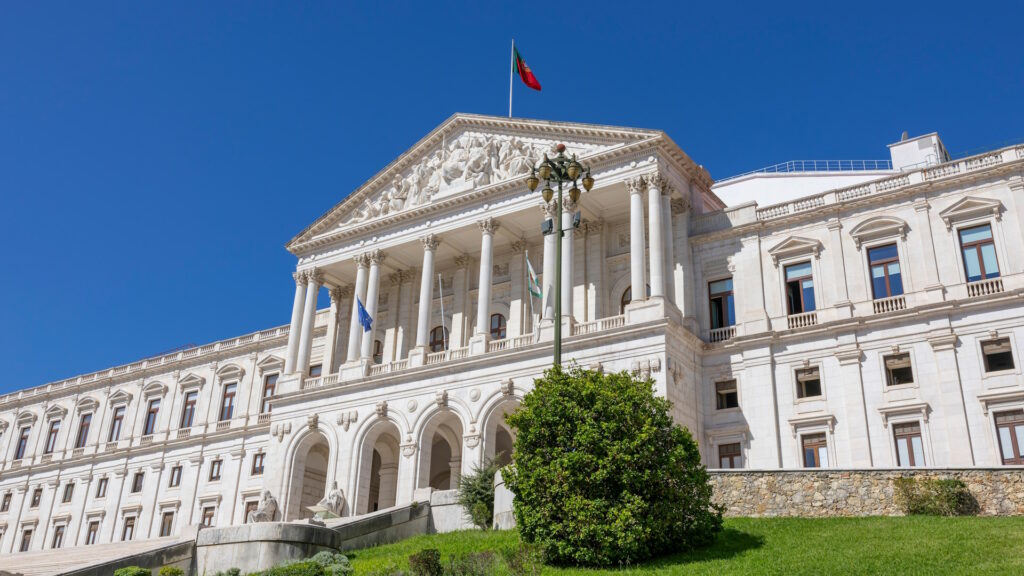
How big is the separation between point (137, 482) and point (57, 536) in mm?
7252

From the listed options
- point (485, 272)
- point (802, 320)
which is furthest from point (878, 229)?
point (485, 272)

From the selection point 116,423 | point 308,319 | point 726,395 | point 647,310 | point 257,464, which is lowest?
point 257,464

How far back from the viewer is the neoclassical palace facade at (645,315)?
32.5 meters

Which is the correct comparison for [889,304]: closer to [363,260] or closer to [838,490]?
[838,490]

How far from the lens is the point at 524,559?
18.2m

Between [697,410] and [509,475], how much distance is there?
1667 cm

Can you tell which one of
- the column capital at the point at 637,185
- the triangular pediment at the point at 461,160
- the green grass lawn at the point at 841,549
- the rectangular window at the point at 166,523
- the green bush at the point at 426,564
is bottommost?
the green bush at the point at 426,564

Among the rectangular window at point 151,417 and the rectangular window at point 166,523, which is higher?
the rectangular window at point 151,417

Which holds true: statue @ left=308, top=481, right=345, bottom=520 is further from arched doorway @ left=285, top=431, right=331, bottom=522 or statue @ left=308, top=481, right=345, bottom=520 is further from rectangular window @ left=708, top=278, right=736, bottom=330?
rectangular window @ left=708, top=278, right=736, bottom=330

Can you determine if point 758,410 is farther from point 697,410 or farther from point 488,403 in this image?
point 488,403

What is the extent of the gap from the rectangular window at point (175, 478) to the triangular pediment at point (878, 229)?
40.4 meters

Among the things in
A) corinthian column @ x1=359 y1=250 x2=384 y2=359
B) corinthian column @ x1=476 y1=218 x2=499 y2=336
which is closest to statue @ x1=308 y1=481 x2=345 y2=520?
corinthian column @ x1=359 y1=250 x2=384 y2=359

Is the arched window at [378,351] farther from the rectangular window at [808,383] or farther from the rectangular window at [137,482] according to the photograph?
the rectangular window at [808,383]

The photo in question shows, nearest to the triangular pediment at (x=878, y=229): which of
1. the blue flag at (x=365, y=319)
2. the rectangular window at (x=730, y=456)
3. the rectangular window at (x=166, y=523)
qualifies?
the rectangular window at (x=730, y=456)
